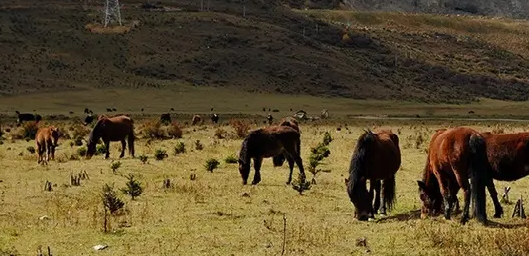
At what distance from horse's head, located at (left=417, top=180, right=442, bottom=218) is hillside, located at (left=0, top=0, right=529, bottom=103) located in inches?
3098

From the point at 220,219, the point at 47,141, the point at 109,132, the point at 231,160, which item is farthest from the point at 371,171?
the point at 109,132

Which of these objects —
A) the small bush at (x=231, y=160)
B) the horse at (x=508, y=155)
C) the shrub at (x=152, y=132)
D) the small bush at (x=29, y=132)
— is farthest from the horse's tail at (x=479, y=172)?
the small bush at (x=29, y=132)

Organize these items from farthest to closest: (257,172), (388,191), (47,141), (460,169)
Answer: (47,141)
(257,172)
(388,191)
(460,169)

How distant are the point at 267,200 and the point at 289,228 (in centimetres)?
433

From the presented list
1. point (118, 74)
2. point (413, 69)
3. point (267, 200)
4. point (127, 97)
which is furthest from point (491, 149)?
point (413, 69)

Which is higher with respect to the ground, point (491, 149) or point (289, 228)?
point (491, 149)

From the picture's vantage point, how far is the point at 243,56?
367 feet

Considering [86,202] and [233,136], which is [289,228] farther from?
[233,136]

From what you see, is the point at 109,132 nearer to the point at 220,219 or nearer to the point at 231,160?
the point at 231,160

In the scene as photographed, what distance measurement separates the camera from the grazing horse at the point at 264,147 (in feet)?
70.7

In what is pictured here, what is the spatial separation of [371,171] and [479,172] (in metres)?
2.42

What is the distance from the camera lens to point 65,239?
13.8 meters

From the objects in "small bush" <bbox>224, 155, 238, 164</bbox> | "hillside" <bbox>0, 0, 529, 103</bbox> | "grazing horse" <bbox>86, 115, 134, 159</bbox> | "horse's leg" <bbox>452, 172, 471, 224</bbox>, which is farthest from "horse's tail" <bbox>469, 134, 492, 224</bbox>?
"hillside" <bbox>0, 0, 529, 103</bbox>

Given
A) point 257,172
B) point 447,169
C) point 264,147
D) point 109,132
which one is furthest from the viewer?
point 109,132
